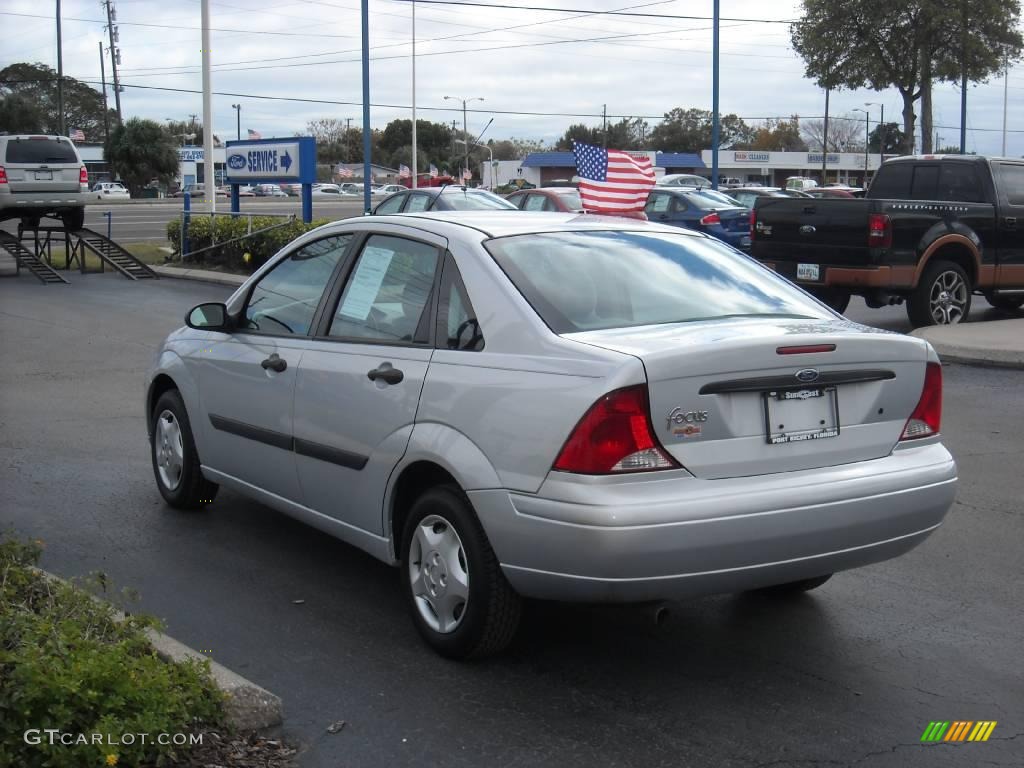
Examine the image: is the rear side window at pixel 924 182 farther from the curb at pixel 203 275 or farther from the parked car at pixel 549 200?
the curb at pixel 203 275

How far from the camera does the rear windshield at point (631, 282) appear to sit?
4.57m

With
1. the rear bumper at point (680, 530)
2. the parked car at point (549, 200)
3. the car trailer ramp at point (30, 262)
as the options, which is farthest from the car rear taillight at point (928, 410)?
the car trailer ramp at point (30, 262)

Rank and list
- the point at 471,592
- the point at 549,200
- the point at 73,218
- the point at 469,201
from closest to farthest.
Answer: the point at 471,592 → the point at 469,201 → the point at 549,200 → the point at 73,218

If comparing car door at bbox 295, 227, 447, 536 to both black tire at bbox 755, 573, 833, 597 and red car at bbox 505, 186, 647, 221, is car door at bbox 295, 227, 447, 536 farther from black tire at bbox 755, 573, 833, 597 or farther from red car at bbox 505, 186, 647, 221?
red car at bbox 505, 186, 647, 221

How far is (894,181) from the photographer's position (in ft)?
50.4

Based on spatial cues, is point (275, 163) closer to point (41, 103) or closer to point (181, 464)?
point (181, 464)

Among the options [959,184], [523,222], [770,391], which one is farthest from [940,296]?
[770,391]

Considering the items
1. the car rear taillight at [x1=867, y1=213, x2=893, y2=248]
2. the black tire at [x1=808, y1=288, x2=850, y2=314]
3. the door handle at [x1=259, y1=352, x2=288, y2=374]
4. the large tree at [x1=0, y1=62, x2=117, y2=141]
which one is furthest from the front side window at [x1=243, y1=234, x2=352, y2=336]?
the large tree at [x1=0, y1=62, x2=117, y2=141]

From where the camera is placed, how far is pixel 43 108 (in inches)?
3585

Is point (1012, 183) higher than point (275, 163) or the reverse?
the reverse

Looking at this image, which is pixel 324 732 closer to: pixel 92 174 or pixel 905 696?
pixel 905 696

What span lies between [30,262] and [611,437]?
901 inches

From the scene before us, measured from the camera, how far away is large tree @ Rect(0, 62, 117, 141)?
77.4 m

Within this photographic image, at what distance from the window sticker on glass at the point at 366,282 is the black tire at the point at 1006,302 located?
1190 cm
